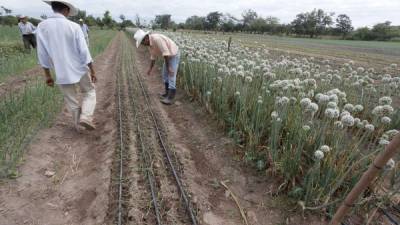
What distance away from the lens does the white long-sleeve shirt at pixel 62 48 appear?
404 centimetres

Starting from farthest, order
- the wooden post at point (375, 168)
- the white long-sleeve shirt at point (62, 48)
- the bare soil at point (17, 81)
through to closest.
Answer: the bare soil at point (17, 81)
the white long-sleeve shirt at point (62, 48)
the wooden post at point (375, 168)

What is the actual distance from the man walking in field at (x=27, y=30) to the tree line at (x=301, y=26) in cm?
5149

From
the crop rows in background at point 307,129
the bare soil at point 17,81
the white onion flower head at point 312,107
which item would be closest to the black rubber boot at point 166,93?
the crop rows in background at point 307,129

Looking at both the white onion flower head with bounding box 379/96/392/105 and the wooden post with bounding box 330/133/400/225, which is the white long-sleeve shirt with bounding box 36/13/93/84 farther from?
the white onion flower head with bounding box 379/96/392/105

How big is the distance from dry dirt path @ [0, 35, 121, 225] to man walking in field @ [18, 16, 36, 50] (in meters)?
8.25

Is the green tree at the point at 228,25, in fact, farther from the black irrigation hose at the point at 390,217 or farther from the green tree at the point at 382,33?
the black irrigation hose at the point at 390,217

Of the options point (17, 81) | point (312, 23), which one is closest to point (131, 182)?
point (17, 81)

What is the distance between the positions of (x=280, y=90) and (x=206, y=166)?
1.61 meters

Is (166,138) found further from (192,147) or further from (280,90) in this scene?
(280,90)

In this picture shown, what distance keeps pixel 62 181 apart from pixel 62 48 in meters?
1.96

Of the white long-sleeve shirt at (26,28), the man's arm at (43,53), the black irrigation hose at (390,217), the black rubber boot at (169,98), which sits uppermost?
the white long-sleeve shirt at (26,28)

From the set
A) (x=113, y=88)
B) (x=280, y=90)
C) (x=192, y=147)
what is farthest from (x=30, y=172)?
(x=113, y=88)

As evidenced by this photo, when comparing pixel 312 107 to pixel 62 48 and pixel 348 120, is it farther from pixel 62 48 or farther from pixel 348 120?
pixel 62 48

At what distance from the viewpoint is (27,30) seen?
37.0 feet
